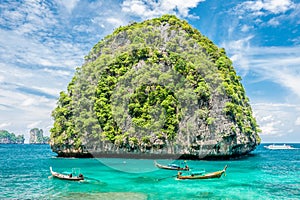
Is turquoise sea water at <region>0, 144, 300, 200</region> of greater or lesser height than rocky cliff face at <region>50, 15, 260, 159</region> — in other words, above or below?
below

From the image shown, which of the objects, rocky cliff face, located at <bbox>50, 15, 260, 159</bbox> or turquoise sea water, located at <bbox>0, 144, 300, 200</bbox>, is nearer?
turquoise sea water, located at <bbox>0, 144, 300, 200</bbox>

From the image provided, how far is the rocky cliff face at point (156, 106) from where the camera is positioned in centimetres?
4169

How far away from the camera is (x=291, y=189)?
22.4 metres

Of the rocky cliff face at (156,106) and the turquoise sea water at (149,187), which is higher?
the rocky cliff face at (156,106)

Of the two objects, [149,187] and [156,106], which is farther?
[156,106]

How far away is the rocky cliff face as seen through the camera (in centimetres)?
4169

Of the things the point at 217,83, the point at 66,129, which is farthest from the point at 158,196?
the point at 66,129

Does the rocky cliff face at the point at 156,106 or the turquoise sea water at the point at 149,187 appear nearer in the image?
the turquoise sea water at the point at 149,187

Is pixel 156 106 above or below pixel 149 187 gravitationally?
above

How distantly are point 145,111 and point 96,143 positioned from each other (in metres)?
9.76

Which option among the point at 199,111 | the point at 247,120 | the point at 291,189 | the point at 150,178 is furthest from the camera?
the point at 247,120

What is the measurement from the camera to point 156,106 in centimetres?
4356

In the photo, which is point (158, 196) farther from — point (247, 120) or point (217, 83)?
point (247, 120)

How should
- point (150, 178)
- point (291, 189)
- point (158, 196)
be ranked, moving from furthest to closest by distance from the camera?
point (150, 178)
point (291, 189)
point (158, 196)
